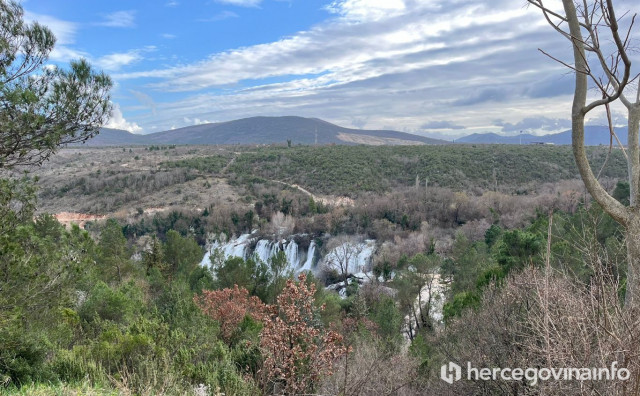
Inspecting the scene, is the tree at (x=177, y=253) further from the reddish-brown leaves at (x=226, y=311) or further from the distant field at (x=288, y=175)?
the distant field at (x=288, y=175)

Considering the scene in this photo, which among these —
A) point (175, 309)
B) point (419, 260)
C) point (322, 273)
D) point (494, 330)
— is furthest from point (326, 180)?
point (494, 330)

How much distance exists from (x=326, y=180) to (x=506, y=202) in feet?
85.5

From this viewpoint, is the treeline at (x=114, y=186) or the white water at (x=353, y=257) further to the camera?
the treeline at (x=114, y=186)

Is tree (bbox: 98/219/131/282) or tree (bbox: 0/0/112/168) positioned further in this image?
tree (bbox: 98/219/131/282)

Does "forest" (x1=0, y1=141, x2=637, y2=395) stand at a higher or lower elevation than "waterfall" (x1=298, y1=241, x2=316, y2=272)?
higher

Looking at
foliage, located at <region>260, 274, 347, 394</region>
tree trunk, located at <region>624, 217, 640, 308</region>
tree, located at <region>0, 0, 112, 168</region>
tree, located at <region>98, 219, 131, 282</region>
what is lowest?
tree, located at <region>98, 219, 131, 282</region>

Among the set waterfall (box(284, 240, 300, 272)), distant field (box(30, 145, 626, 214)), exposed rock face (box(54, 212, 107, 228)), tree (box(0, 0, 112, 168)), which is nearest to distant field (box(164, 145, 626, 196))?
distant field (box(30, 145, 626, 214))

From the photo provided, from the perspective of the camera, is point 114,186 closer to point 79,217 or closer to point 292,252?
point 79,217

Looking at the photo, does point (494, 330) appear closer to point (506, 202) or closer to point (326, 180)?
point (506, 202)

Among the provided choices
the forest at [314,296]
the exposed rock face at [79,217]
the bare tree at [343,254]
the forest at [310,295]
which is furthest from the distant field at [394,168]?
the exposed rock face at [79,217]

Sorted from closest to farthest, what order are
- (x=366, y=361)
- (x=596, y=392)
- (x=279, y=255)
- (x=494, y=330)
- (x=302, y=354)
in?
(x=596, y=392), (x=302, y=354), (x=494, y=330), (x=366, y=361), (x=279, y=255)

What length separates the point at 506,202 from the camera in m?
39.9

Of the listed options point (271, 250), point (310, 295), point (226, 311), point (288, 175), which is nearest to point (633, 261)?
point (310, 295)

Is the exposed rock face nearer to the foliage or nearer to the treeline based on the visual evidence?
the treeline
